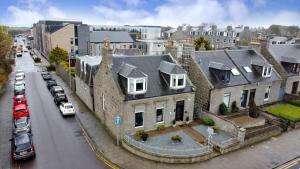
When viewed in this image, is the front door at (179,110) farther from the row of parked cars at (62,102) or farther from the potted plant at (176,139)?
the row of parked cars at (62,102)

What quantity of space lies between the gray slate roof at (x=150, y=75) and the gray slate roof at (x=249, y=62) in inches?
386

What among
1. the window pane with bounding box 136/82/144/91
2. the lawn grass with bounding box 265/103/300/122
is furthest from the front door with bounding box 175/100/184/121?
the lawn grass with bounding box 265/103/300/122

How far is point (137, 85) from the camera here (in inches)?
844

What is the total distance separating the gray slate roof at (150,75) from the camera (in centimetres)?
2212

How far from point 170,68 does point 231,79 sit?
880 centimetres

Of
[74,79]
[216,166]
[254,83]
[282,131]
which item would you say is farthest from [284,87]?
[74,79]

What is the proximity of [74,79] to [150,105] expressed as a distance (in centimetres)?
2177

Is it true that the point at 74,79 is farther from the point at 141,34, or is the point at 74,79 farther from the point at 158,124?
the point at 141,34

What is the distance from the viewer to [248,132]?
74.8 feet

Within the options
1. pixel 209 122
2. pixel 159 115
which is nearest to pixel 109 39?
pixel 159 115

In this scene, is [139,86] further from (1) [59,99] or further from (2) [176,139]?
(1) [59,99]

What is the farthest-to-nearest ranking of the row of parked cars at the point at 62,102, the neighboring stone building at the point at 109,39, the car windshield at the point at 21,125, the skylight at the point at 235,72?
Result: the neighboring stone building at the point at 109,39 < the row of parked cars at the point at 62,102 < the skylight at the point at 235,72 < the car windshield at the point at 21,125

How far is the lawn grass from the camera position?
90.0ft

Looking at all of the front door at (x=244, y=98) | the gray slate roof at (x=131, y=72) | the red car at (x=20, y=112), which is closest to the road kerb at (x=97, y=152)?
the red car at (x=20, y=112)
